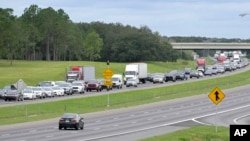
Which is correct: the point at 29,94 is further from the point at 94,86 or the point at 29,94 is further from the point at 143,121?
the point at 143,121

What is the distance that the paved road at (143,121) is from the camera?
3544 cm

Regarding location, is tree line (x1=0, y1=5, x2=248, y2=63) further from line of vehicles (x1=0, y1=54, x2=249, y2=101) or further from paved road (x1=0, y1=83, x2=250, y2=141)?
paved road (x1=0, y1=83, x2=250, y2=141)

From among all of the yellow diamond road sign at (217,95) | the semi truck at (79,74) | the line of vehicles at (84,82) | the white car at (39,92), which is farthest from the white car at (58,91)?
the yellow diamond road sign at (217,95)

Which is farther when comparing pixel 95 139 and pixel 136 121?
pixel 136 121

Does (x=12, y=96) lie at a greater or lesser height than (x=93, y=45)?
lesser

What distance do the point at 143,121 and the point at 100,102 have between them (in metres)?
17.7

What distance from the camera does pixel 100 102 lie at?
2648 inches

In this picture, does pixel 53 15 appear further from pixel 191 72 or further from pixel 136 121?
pixel 136 121

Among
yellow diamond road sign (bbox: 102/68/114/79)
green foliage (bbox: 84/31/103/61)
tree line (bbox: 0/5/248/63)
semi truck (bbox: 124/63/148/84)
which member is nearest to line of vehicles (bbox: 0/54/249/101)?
semi truck (bbox: 124/63/148/84)

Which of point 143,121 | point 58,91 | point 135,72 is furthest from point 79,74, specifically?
point 143,121

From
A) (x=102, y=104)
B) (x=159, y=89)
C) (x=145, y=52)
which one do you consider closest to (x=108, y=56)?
(x=145, y=52)

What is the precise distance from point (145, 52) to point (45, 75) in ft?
235

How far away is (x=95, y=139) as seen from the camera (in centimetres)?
3250

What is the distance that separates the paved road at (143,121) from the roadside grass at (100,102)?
6.81 feet
